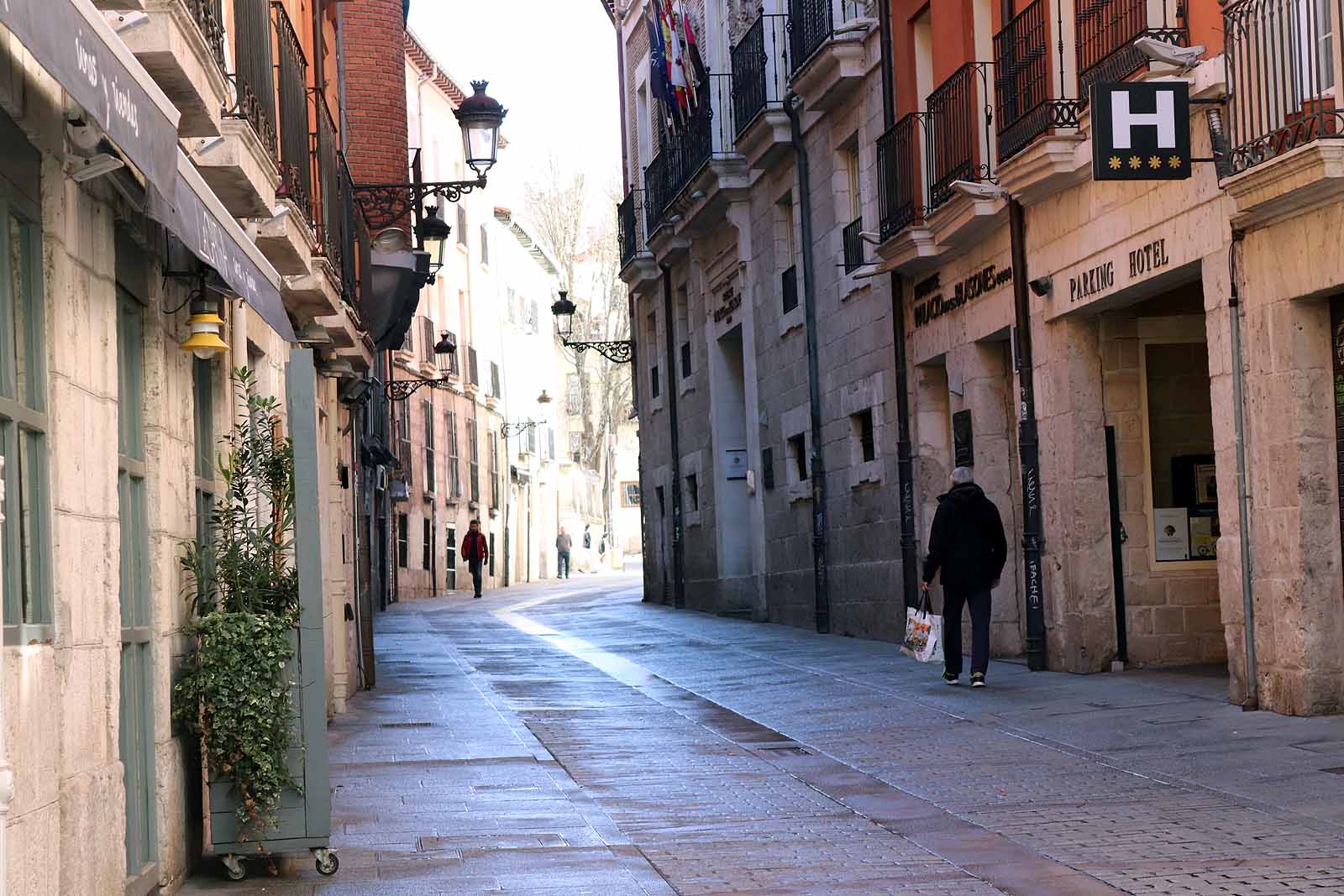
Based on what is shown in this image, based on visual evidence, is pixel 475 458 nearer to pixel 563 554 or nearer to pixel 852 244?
pixel 563 554

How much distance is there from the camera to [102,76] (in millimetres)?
4707

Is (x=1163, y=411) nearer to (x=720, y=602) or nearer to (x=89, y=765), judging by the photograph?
(x=89, y=765)

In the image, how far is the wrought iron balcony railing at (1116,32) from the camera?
1313 centimetres

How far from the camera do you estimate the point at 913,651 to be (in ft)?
49.2

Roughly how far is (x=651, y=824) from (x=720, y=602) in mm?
20261

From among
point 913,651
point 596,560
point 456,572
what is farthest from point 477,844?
point 596,560

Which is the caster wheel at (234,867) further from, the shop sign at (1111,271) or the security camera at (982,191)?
the security camera at (982,191)

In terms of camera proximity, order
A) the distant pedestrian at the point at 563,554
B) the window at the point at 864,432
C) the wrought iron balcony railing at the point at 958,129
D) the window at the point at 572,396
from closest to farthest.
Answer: the wrought iron balcony railing at the point at 958,129
the window at the point at 864,432
the distant pedestrian at the point at 563,554
the window at the point at 572,396

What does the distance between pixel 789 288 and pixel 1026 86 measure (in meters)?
9.30

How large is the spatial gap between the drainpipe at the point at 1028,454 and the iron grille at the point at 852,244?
4106 mm

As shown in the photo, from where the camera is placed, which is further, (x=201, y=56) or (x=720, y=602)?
(x=720, y=602)

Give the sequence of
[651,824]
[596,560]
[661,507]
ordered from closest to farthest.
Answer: [651,824], [661,507], [596,560]

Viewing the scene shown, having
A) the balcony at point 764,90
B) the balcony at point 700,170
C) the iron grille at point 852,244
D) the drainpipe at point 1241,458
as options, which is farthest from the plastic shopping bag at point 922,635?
the balcony at point 700,170

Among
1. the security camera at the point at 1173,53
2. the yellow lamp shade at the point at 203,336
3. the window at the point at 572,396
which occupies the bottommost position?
the yellow lamp shade at the point at 203,336
